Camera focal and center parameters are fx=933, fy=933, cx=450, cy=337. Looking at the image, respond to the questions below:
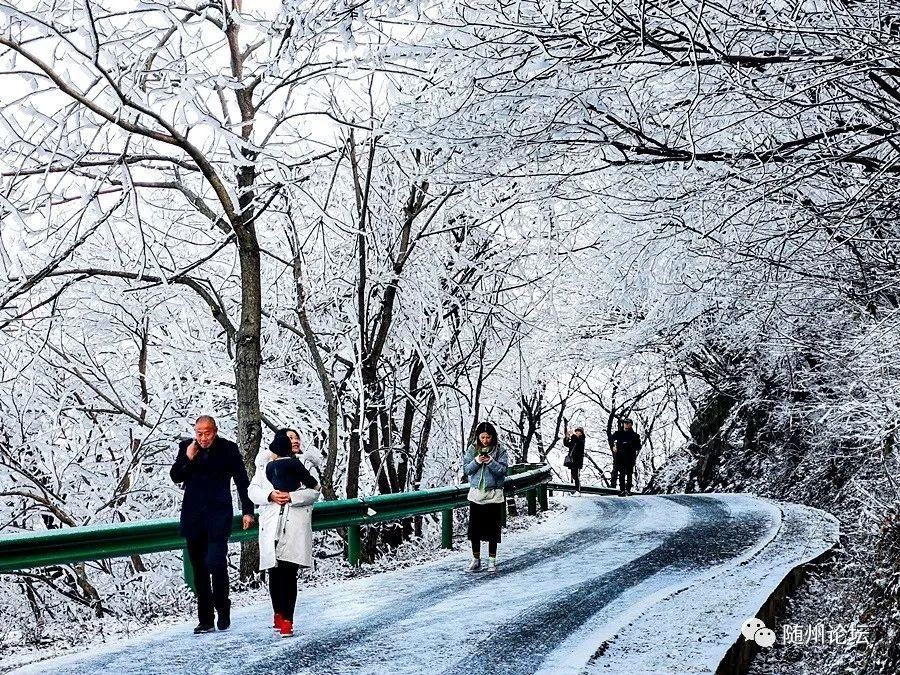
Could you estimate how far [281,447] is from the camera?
7.59m

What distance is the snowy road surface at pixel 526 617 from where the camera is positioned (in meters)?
6.45

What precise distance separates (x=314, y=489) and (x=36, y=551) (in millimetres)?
2135

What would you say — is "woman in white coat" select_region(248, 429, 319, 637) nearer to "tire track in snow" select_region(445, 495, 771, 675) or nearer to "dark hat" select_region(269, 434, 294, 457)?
"dark hat" select_region(269, 434, 294, 457)

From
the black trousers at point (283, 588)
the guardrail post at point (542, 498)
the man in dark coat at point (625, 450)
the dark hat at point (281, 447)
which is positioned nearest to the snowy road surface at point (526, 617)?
the black trousers at point (283, 588)

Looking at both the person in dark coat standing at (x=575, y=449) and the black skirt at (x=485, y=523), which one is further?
the person in dark coat standing at (x=575, y=449)

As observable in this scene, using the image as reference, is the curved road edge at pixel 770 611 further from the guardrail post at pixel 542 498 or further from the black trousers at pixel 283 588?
the guardrail post at pixel 542 498

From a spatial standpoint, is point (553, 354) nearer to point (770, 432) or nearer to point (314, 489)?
point (770, 432)

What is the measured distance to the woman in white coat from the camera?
7434 millimetres

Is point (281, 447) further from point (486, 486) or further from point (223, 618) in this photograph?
point (486, 486)

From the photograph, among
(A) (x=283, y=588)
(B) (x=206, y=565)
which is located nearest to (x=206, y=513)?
(B) (x=206, y=565)

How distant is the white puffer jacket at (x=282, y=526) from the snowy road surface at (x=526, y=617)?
63 cm

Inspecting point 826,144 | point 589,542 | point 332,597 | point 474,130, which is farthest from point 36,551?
point 589,542

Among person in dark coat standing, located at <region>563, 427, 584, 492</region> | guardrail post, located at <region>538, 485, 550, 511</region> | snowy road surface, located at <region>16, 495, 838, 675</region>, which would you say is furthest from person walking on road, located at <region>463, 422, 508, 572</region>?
person in dark coat standing, located at <region>563, 427, 584, 492</region>

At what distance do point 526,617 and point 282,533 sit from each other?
2.22m
